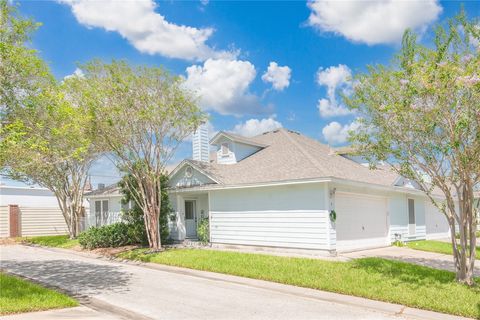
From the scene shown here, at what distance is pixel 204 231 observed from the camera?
19344 mm

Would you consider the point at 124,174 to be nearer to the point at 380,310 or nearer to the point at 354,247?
the point at 354,247

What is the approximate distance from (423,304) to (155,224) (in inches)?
470

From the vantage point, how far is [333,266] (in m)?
12.5

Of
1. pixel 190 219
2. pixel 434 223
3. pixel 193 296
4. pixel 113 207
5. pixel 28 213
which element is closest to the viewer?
pixel 193 296

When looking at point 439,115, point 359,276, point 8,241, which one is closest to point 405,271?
point 359,276

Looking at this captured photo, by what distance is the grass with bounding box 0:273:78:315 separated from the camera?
26.4ft

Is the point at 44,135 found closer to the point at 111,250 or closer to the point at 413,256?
the point at 111,250

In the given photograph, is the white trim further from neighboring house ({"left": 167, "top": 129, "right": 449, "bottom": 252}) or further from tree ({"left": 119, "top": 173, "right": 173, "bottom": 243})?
tree ({"left": 119, "top": 173, "right": 173, "bottom": 243})

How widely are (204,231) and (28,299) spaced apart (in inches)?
433

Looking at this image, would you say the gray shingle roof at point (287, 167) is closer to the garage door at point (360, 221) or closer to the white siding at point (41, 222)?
the garage door at point (360, 221)

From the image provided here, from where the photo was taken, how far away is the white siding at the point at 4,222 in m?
26.3

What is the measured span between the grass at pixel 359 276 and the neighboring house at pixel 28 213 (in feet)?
51.2

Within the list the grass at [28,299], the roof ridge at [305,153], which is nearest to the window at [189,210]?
the roof ridge at [305,153]

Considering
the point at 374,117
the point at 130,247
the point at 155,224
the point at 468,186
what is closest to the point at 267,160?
the point at 155,224
